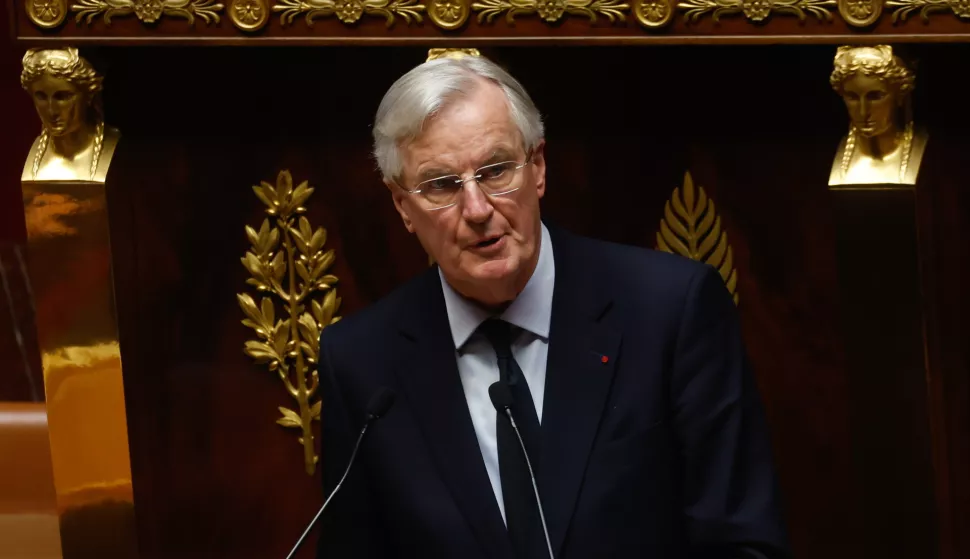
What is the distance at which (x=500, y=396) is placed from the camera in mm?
1627

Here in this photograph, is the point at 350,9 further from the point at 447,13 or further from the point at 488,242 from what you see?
the point at 488,242

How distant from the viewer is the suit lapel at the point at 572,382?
175cm

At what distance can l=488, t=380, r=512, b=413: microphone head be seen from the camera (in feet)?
5.33

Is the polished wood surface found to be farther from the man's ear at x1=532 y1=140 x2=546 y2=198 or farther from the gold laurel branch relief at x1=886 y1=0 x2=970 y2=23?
the man's ear at x1=532 y1=140 x2=546 y2=198

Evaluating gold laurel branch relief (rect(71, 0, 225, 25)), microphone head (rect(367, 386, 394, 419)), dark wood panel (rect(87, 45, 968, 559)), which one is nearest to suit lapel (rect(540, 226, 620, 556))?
microphone head (rect(367, 386, 394, 419))

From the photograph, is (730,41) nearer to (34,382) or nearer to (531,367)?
(531,367)

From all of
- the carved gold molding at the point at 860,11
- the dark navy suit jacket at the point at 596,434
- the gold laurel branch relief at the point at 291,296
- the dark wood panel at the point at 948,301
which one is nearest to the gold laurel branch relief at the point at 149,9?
the gold laurel branch relief at the point at 291,296

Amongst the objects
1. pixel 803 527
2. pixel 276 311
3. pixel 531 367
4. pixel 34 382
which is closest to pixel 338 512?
pixel 531 367

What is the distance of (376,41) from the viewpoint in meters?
2.00

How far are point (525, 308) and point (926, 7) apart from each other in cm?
57

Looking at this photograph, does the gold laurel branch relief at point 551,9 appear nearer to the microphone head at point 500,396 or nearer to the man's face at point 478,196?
the man's face at point 478,196

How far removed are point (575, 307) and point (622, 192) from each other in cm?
34

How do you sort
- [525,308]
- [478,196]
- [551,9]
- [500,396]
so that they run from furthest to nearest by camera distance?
1. [551,9]
2. [525,308]
3. [478,196]
4. [500,396]

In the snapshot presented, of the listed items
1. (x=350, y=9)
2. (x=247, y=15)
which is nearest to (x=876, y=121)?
(x=350, y=9)
